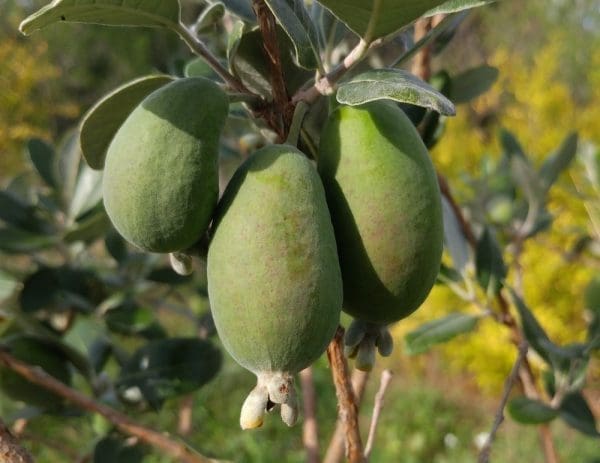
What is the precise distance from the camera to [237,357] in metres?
0.53

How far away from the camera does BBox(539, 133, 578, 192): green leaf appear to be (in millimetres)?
1480

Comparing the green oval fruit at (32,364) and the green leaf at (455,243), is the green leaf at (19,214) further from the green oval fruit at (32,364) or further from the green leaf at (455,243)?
the green leaf at (455,243)

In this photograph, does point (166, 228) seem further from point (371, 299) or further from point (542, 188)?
point (542, 188)

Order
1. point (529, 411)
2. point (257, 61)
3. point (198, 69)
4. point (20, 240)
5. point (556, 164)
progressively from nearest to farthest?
1. point (257, 61)
2. point (198, 69)
3. point (529, 411)
4. point (20, 240)
5. point (556, 164)

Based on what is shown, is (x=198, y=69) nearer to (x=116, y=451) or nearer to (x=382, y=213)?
(x=382, y=213)

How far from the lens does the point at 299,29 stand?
1.94 ft

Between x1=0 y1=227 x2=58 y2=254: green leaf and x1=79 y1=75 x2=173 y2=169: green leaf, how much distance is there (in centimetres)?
65

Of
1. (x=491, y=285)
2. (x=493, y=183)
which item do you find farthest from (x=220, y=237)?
(x=493, y=183)

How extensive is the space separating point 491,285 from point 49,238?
833mm

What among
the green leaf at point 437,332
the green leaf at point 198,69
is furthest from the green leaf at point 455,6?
the green leaf at point 437,332

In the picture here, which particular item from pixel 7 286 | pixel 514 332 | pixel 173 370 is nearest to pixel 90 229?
pixel 7 286

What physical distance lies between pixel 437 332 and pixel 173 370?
0.45 m

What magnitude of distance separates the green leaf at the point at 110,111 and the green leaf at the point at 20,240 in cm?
65

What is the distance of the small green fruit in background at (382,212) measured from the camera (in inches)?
20.8
